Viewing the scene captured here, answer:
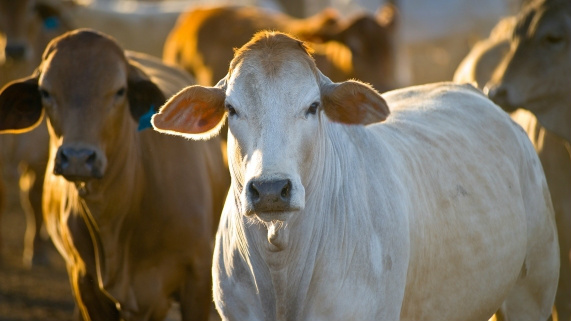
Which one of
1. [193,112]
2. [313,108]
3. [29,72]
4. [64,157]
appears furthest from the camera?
[29,72]

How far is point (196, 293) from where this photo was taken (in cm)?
572

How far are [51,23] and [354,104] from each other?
6349 mm

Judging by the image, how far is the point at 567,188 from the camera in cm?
638

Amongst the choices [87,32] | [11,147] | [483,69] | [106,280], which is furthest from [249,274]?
[11,147]

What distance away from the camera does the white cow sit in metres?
4.04

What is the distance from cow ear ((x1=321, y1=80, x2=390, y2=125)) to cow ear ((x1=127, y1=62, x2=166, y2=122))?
5.25 feet

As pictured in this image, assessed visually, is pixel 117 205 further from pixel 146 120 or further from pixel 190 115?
pixel 190 115

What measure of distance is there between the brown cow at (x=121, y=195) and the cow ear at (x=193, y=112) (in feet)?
3.34

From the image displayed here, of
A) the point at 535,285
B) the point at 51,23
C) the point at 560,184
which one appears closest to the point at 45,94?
the point at 535,285

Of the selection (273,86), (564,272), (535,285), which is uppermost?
(273,86)

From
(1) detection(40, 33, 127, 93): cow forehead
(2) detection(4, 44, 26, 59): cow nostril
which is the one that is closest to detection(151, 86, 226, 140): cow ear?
(1) detection(40, 33, 127, 93): cow forehead

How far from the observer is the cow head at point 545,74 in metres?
6.20

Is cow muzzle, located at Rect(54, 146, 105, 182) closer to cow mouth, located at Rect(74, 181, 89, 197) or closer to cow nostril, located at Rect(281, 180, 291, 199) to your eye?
cow mouth, located at Rect(74, 181, 89, 197)

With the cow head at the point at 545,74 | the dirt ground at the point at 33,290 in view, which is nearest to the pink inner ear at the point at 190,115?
the cow head at the point at 545,74
